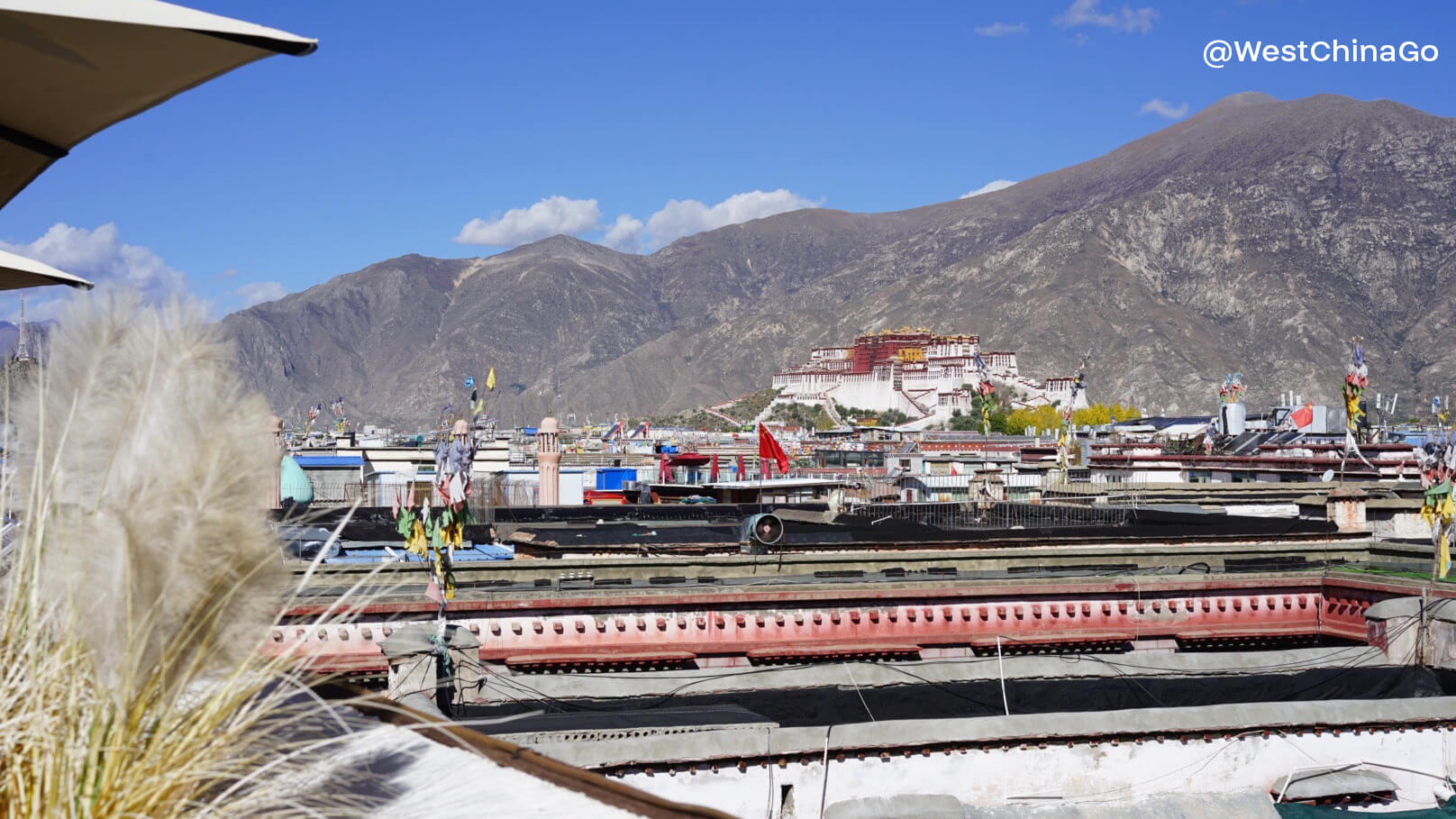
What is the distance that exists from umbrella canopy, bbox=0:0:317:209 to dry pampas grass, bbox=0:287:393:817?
0.83 meters

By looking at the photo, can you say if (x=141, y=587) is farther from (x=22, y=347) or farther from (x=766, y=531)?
(x=766, y=531)

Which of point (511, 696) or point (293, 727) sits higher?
point (293, 727)

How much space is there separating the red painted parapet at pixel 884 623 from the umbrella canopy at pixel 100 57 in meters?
12.4

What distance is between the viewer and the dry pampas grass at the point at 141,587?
2.57 m

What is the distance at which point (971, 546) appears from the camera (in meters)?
23.0

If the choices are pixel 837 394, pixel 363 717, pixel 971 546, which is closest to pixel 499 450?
pixel 971 546

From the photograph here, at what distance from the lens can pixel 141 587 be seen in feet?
8.39

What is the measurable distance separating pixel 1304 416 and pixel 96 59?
68.5 metres

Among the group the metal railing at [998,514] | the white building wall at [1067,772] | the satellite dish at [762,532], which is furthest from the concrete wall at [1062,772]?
the metal railing at [998,514]

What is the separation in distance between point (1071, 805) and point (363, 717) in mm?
8861

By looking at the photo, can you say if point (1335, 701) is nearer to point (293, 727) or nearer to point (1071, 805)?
point (1071, 805)

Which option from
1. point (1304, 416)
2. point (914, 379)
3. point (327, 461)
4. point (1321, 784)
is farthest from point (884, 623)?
point (914, 379)

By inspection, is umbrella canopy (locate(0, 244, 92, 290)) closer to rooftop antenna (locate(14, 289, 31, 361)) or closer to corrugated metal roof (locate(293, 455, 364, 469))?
rooftop antenna (locate(14, 289, 31, 361))

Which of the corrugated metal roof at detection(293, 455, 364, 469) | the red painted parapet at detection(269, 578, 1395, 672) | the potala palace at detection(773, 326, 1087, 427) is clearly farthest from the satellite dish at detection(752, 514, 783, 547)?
the potala palace at detection(773, 326, 1087, 427)
